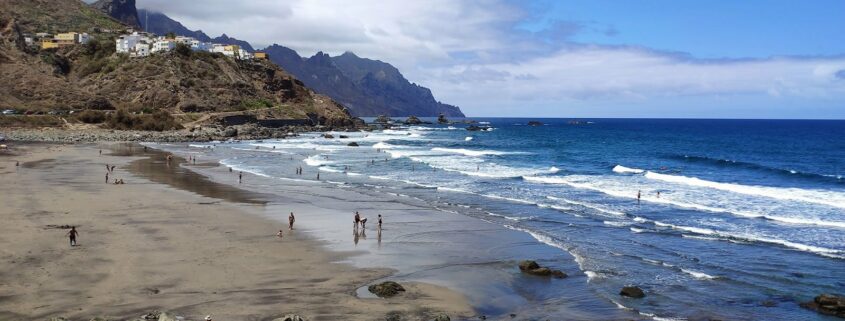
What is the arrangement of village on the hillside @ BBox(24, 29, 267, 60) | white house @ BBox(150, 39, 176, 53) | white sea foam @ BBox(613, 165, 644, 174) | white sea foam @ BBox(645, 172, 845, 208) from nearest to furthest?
white sea foam @ BBox(645, 172, 845, 208), white sea foam @ BBox(613, 165, 644, 174), village on the hillside @ BBox(24, 29, 267, 60), white house @ BBox(150, 39, 176, 53)

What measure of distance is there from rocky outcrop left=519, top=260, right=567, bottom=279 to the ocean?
724 millimetres

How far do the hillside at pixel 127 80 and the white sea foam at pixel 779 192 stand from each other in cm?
8437

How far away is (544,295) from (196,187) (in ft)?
90.9

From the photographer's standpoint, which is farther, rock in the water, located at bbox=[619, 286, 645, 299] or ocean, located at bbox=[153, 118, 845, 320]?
ocean, located at bbox=[153, 118, 845, 320]

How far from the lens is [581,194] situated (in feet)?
130

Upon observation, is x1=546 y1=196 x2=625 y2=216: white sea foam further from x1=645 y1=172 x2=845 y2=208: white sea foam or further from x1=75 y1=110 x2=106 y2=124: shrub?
x1=75 y1=110 x2=106 y2=124: shrub

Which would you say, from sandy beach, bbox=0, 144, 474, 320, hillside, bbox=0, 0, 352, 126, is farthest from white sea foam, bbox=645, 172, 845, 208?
hillside, bbox=0, 0, 352, 126

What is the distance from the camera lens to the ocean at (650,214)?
18.5m

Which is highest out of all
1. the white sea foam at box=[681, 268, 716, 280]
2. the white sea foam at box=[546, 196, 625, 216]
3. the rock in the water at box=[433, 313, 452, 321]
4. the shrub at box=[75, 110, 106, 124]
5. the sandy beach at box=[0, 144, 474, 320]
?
the shrub at box=[75, 110, 106, 124]

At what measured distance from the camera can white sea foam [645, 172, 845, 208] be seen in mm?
37156

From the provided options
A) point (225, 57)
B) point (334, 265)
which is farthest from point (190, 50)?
point (334, 265)

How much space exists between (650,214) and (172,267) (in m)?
23.2

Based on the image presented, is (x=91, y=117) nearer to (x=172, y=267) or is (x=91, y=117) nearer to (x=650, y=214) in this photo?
(x=172, y=267)

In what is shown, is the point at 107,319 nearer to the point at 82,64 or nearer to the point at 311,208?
the point at 311,208
